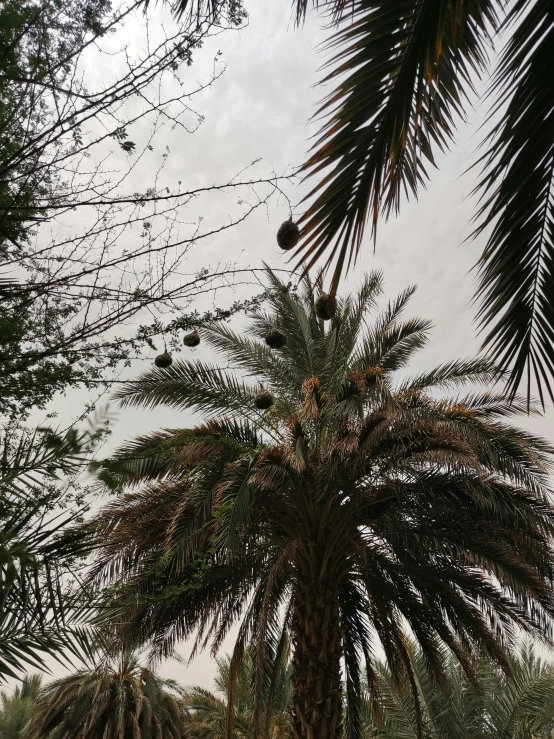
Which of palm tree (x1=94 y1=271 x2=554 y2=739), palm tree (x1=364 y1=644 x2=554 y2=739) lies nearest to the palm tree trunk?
palm tree (x1=94 y1=271 x2=554 y2=739)

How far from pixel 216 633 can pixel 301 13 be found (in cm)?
899

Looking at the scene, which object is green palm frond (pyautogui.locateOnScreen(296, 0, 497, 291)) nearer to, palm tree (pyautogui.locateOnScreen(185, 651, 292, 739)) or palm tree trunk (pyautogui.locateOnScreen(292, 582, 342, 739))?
palm tree trunk (pyautogui.locateOnScreen(292, 582, 342, 739))

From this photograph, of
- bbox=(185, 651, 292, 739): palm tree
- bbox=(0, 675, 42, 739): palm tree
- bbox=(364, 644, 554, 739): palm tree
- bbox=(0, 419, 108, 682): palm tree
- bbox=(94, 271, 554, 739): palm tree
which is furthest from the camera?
bbox=(0, 675, 42, 739): palm tree

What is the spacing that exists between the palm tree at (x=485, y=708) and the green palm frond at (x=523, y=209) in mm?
10910

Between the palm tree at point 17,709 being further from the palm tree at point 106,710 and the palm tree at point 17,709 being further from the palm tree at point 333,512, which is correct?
the palm tree at point 333,512

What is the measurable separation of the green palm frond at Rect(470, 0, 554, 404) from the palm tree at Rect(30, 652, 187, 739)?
14359 millimetres

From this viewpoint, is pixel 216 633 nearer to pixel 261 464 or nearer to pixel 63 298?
pixel 261 464

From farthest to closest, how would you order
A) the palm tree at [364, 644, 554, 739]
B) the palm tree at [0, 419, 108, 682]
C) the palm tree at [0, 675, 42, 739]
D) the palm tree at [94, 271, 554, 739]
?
1. the palm tree at [0, 675, 42, 739]
2. the palm tree at [364, 644, 554, 739]
3. the palm tree at [94, 271, 554, 739]
4. the palm tree at [0, 419, 108, 682]

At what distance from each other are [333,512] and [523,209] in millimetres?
A: 6829

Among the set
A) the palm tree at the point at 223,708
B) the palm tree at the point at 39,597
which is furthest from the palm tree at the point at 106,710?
the palm tree at the point at 39,597

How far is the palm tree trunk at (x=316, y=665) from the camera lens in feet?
28.0

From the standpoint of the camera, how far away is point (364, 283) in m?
10.8

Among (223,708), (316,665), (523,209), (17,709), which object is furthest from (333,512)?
(17,709)

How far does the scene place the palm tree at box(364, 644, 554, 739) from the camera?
12875mm
